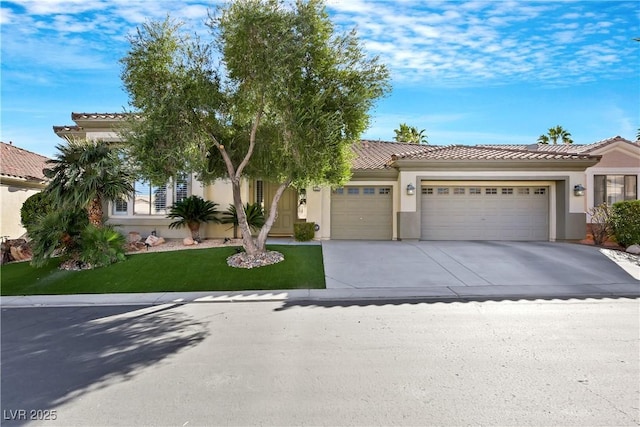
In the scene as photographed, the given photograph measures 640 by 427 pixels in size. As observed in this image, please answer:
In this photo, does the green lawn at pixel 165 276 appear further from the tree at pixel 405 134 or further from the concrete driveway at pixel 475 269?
the tree at pixel 405 134

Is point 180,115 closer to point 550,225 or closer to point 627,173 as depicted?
point 550,225

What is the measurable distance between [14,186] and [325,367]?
60.7 feet

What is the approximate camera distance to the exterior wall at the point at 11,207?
15.5 metres

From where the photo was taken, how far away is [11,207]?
15.9 meters

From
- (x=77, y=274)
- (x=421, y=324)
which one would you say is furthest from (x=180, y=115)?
(x=421, y=324)

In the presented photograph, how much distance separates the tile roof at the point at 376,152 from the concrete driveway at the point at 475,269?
4.08m

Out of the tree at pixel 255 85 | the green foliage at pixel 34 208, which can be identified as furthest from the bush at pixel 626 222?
the green foliage at pixel 34 208

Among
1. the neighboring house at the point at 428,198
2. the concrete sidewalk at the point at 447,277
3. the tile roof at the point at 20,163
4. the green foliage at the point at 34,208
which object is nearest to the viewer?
the concrete sidewalk at the point at 447,277

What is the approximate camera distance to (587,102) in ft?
47.0

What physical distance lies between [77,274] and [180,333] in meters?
6.09

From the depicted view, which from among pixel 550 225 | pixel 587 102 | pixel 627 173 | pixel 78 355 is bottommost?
pixel 78 355

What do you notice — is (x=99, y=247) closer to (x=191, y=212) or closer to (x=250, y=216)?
(x=191, y=212)

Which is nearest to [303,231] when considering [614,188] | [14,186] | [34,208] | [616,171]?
[34,208]

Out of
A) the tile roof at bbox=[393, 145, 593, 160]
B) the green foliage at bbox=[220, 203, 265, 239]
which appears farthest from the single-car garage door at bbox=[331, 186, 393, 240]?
the green foliage at bbox=[220, 203, 265, 239]
